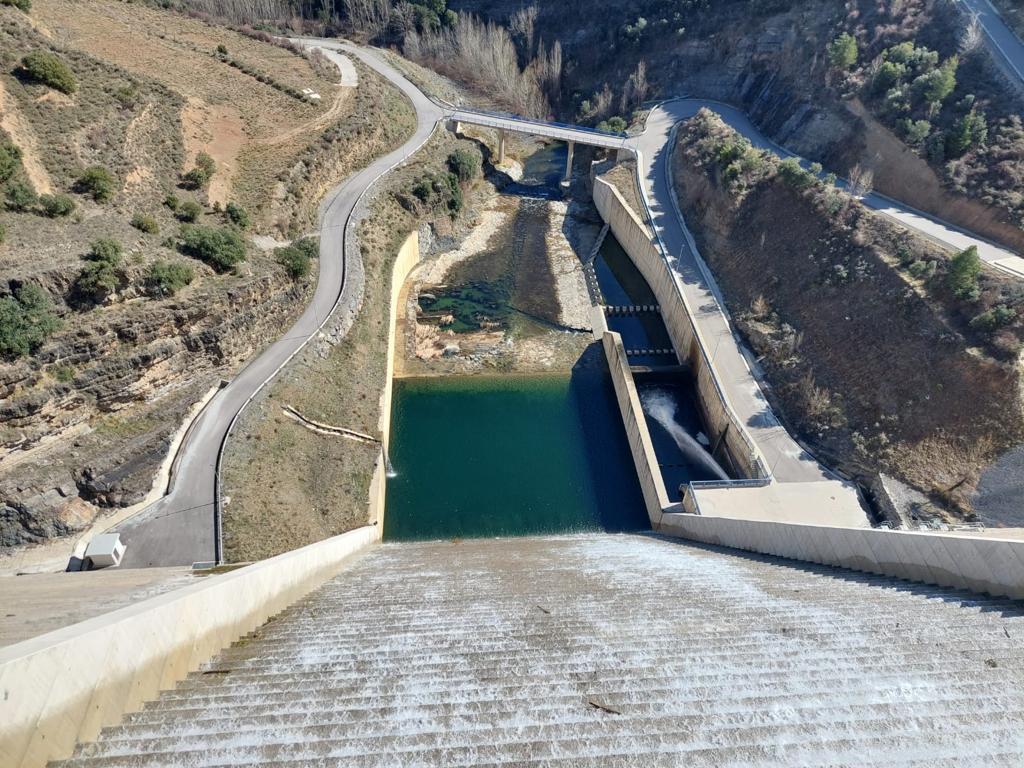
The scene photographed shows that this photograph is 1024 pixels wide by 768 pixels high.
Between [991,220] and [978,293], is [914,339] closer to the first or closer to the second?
[978,293]

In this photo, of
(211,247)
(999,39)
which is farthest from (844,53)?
(211,247)

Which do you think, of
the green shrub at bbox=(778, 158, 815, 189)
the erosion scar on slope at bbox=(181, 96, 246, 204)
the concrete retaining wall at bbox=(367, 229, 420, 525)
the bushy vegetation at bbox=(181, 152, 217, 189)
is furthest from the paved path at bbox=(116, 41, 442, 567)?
the green shrub at bbox=(778, 158, 815, 189)

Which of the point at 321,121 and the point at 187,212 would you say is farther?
the point at 321,121

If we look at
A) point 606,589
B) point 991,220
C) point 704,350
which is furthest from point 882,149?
point 606,589

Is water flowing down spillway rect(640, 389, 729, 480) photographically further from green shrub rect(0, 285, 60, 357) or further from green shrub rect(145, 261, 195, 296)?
green shrub rect(0, 285, 60, 357)

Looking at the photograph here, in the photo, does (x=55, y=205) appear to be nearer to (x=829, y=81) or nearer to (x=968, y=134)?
(x=968, y=134)

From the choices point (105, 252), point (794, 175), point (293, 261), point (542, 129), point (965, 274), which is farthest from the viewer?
point (542, 129)
